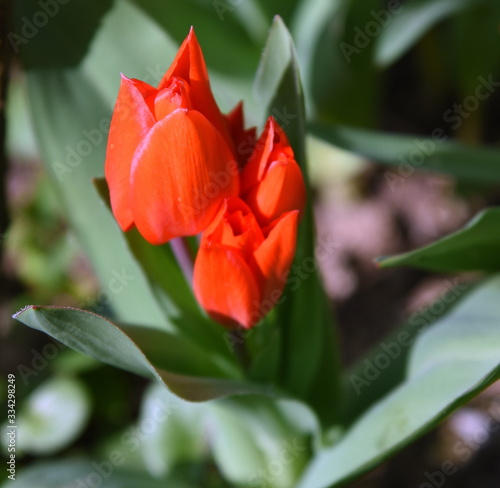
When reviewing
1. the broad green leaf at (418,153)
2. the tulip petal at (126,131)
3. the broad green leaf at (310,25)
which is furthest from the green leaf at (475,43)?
the tulip petal at (126,131)

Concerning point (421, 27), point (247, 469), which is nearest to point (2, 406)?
point (247, 469)

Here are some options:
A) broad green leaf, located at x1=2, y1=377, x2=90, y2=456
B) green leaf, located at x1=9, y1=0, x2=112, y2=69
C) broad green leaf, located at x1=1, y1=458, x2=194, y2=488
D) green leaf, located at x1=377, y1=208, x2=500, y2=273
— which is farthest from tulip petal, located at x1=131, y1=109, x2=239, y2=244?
broad green leaf, located at x1=2, y1=377, x2=90, y2=456

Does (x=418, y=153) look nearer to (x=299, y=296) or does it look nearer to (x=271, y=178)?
(x=299, y=296)

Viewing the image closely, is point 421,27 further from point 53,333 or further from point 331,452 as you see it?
point 53,333

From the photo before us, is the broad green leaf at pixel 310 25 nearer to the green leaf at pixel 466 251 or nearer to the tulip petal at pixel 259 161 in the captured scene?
the green leaf at pixel 466 251

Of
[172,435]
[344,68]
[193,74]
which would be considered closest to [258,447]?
[172,435]

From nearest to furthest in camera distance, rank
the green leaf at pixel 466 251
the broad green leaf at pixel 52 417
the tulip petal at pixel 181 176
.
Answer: the tulip petal at pixel 181 176
the green leaf at pixel 466 251
the broad green leaf at pixel 52 417

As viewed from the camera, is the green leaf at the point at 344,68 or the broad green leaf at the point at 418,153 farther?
the green leaf at the point at 344,68
